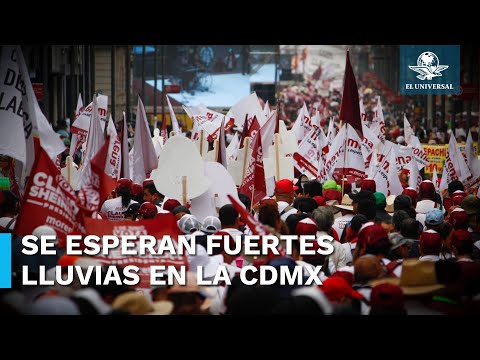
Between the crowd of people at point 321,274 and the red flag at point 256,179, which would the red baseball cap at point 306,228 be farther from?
the red flag at point 256,179

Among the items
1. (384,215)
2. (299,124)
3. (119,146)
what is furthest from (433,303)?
(299,124)

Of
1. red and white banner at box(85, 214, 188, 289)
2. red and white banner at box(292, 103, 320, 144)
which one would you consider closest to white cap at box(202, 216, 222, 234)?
red and white banner at box(85, 214, 188, 289)

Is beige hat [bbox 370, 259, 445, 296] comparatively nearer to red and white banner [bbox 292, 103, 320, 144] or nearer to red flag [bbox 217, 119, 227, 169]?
red flag [bbox 217, 119, 227, 169]

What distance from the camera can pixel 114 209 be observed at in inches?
497

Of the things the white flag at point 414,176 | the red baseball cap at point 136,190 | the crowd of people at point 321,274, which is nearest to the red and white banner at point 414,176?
the white flag at point 414,176

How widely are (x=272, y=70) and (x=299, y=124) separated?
54748mm

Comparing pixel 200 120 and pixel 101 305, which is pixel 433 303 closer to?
pixel 101 305

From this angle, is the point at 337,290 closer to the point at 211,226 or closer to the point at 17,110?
the point at 211,226

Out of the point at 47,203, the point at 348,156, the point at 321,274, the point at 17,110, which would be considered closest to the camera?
the point at 47,203

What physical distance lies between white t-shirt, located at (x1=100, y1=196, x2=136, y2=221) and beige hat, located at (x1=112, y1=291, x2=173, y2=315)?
482 cm

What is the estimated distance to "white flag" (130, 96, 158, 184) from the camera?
15820 millimetres

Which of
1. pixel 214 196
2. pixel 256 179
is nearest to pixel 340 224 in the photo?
pixel 214 196

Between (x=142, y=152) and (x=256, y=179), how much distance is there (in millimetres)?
2883

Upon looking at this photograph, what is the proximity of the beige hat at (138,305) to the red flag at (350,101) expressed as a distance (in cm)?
653
